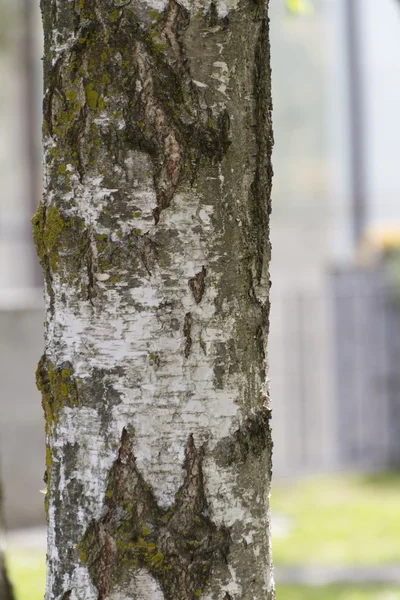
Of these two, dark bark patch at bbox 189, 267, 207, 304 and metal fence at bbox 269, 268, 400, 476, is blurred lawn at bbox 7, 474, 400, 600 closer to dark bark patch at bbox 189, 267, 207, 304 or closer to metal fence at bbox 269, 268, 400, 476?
metal fence at bbox 269, 268, 400, 476

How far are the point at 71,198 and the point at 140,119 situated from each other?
18 cm

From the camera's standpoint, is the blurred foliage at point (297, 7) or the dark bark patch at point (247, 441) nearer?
the dark bark patch at point (247, 441)

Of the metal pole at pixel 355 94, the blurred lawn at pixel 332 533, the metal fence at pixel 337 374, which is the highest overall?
the metal pole at pixel 355 94

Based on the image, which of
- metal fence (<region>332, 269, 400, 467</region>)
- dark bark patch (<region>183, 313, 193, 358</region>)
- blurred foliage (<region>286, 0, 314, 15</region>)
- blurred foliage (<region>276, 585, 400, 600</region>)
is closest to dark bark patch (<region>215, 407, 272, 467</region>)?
dark bark patch (<region>183, 313, 193, 358</region>)

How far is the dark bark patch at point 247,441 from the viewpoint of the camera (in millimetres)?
1555

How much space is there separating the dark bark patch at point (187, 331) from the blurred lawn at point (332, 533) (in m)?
3.35

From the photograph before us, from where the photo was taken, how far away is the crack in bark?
1.53m

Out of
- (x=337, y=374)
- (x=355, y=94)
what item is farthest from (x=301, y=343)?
(x=355, y=94)

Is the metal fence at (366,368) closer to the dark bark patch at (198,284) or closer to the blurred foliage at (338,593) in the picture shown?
the blurred foliage at (338,593)

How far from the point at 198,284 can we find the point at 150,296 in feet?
0.27

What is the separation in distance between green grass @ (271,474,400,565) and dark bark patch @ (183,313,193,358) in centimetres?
462

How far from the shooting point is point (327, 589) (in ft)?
17.2

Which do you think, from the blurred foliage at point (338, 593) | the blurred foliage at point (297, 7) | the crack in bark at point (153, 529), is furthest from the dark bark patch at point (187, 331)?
the blurred foliage at point (338, 593)

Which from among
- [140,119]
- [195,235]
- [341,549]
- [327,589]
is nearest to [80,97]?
[140,119]
